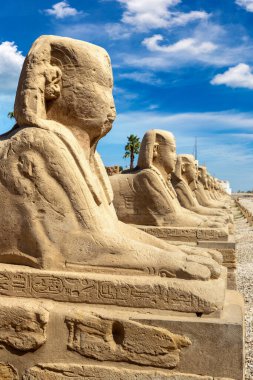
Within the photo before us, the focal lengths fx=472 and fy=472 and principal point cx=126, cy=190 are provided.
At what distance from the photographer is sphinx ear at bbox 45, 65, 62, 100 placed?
3.51 metres

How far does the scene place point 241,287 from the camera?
6945 mm

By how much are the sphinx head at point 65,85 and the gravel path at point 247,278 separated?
8.17 ft

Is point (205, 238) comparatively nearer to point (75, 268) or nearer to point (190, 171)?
point (75, 268)

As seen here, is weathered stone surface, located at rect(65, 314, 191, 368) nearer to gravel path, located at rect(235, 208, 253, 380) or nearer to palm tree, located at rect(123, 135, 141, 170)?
gravel path, located at rect(235, 208, 253, 380)

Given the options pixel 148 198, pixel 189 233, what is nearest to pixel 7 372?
pixel 189 233

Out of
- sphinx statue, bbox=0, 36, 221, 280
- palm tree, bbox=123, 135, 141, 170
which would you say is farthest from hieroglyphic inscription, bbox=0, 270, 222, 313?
palm tree, bbox=123, 135, 141, 170

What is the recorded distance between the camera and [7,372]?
308cm

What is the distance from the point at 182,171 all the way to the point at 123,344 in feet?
24.9

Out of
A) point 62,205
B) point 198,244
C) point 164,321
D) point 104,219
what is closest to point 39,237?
point 62,205

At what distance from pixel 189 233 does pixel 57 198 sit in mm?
3777

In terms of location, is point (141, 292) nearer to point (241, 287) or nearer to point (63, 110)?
point (63, 110)

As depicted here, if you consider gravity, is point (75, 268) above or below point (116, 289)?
above

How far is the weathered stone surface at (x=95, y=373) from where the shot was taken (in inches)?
113

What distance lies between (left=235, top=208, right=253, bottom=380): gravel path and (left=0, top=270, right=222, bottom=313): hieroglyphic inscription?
1.31 metres
